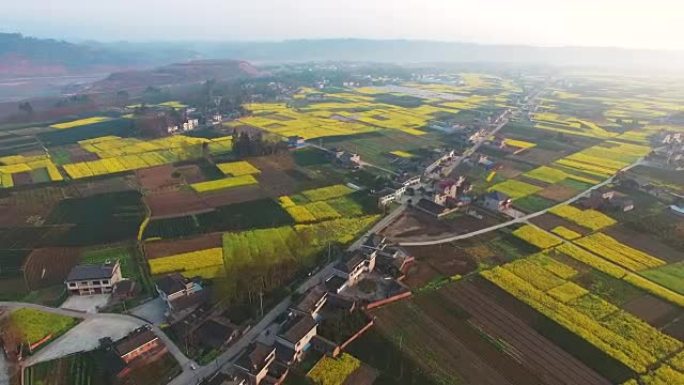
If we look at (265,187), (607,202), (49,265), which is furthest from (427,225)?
(49,265)

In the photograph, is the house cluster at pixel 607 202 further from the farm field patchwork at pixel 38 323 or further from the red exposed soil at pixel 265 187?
the farm field patchwork at pixel 38 323

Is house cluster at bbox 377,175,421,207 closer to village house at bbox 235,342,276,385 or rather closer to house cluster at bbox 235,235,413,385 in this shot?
house cluster at bbox 235,235,413,385

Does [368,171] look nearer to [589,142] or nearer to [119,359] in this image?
[119,359]

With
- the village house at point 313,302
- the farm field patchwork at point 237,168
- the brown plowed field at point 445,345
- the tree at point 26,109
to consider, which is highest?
the village house at point 313,302

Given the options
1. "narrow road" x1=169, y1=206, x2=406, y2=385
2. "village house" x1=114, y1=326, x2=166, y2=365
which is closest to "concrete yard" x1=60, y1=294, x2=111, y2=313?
"village house" x1=114, y1=326, x2=166, y2=365

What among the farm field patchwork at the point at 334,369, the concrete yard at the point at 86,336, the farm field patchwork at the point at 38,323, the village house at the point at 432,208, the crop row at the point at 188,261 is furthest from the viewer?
the village house at the point at 432,208

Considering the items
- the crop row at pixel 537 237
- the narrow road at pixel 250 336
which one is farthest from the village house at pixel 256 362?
the crop row at pixel 537 237

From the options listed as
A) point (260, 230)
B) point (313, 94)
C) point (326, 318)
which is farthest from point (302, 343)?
point (313, 94)
